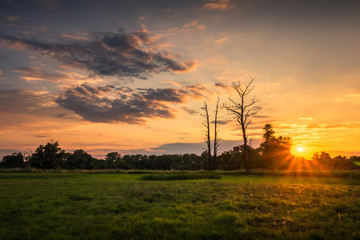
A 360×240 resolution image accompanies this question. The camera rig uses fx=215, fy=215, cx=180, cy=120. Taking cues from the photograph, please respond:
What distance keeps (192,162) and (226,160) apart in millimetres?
23971

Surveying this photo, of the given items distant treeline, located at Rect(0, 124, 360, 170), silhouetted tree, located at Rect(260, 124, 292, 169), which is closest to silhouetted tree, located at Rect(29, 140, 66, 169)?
distant treeline, located at Rect(0, 124, 360, 170)

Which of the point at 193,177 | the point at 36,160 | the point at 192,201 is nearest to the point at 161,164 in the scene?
the point at 36,160

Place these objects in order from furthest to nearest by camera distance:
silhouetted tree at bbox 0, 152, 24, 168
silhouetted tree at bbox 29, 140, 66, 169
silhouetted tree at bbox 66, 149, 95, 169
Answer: silhouetted tree at bbox 0, 152, 24, 168, silhouetted tree at bbox 66, 149, 95, 169, silhouetted tree at bbox 29, 140, 66, 169

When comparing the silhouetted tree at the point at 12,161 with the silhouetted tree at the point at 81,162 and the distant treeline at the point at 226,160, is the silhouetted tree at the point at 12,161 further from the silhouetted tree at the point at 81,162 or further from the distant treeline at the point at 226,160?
the silhouetted tree at the point at 81,162

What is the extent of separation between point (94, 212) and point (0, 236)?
382cm

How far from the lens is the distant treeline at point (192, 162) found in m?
66.9

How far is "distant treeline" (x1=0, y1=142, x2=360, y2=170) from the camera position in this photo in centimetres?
6688

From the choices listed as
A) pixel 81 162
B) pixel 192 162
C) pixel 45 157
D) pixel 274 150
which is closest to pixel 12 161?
pixel 81 162

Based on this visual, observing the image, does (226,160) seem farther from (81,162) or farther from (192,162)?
(81,162)

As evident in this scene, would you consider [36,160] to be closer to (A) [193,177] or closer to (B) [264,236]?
(A) [193,177]

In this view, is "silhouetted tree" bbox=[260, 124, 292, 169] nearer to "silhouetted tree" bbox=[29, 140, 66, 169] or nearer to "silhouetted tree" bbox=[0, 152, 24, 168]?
"silhouetted tree" bbox=[29, 140, 66, 169]

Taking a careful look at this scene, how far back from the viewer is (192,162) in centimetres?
12669

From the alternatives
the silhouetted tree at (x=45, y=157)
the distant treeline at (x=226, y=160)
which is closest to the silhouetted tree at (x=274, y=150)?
the distant treeline at (x=226, y=160)

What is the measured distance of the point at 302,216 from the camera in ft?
28.2
